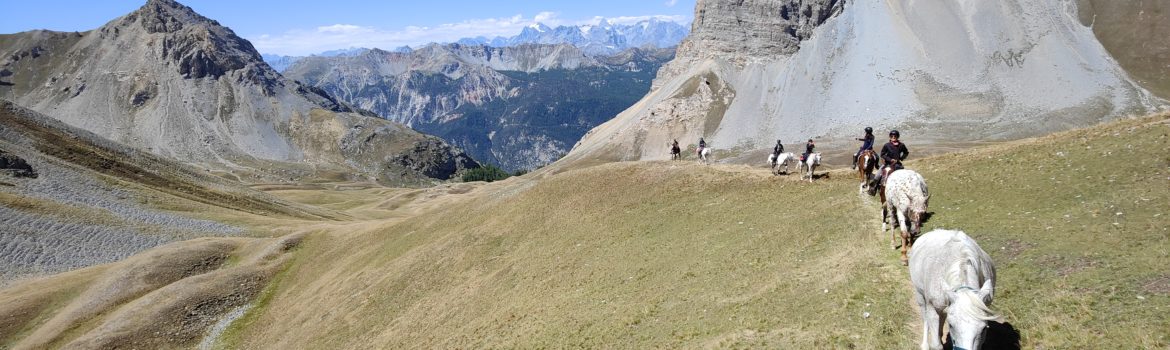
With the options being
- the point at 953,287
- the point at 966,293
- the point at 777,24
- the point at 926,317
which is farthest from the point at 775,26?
the point at 966,293

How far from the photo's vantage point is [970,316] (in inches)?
481

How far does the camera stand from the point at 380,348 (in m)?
34.4

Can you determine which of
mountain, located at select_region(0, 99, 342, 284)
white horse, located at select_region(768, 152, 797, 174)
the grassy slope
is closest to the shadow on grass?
the grassy slope

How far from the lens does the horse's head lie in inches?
472

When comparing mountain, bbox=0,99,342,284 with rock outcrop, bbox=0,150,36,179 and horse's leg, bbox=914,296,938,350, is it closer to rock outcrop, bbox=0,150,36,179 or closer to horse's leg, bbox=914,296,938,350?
rock outcrop, bbox=0,150,36,179

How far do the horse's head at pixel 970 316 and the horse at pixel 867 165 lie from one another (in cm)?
1917

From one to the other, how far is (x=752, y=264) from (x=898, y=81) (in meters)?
139

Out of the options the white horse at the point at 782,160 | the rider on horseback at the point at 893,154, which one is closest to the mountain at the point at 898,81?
the white horse at the point at 782,160

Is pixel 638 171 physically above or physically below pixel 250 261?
above

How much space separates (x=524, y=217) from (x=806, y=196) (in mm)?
24319

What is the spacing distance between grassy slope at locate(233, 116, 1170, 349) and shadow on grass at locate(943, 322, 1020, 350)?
199 mm

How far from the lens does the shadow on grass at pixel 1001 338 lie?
1459 cm

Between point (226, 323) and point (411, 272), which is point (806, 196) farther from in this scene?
point (226, 323)

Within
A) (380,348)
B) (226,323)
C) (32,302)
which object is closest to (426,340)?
→ (380,348)
